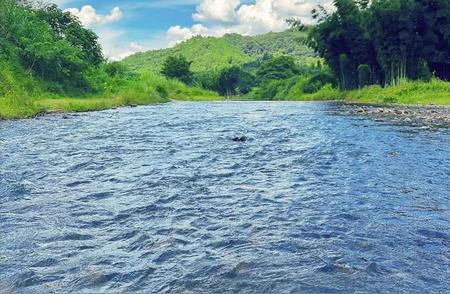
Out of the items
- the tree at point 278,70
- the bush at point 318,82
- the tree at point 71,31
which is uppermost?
the tree at point 71,31

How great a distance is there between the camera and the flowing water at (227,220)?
20.5 ft

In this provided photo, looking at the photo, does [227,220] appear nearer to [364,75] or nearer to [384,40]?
[384,40]

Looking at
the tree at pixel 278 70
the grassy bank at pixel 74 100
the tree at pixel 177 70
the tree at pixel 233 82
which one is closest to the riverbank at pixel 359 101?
the grassy bank at pixel 74 100

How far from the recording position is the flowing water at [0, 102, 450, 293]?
6.24m

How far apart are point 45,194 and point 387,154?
11.3 meters

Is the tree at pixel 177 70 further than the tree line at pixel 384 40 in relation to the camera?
Yes

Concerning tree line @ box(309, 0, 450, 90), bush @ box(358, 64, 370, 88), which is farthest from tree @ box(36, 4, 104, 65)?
bush @ box(358, 64, 370, 88)

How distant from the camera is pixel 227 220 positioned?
877 cm

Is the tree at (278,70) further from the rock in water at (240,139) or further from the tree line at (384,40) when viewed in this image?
the rock in water at (240,139)

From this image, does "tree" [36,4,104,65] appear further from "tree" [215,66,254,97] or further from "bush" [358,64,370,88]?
"tree" [215,66,254,97]

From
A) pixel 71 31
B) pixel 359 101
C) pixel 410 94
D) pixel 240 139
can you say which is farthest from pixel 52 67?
pixel 410 94

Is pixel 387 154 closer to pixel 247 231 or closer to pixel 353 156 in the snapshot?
pixel 353 156

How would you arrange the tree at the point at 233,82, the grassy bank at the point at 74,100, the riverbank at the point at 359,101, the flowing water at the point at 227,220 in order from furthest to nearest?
the tree at the point at 233,82 < the grassy bank at the point at 74,100 < the riverbank at the point at 359,101 < the flowing water at the point at 227,220

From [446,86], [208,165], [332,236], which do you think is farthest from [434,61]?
[332,236]
